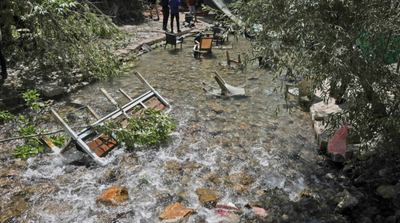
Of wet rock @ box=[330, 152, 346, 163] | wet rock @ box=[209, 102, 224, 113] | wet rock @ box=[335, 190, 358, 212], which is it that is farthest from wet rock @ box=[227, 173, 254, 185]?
wet rock @ box=[209, 102, 224, 113]

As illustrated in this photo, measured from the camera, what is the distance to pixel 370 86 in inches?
130

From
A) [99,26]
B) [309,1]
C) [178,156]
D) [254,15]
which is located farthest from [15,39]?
[309,1]

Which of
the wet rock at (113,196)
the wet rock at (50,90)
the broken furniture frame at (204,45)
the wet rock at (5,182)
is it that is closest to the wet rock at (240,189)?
the wet rock at (113,196)

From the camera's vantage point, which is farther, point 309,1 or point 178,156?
point 178,156

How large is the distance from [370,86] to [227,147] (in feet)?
9.21

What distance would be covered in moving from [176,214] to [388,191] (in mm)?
2798

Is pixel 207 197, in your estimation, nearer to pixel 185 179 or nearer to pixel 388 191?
pixel 185 179

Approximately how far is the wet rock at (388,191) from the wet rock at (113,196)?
11.3 ft

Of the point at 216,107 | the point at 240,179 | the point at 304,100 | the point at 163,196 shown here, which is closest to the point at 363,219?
the point at 240,179

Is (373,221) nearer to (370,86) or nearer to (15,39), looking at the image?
(370,86)

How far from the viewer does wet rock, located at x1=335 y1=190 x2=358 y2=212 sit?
3.83 meters

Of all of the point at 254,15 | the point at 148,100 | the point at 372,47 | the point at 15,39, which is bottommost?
the point at 148,100

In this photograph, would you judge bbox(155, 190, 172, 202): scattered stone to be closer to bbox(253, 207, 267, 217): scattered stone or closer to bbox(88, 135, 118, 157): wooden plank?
bbox(253, 207, 267, 217): scattered stone

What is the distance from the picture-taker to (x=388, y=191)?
3.93m
